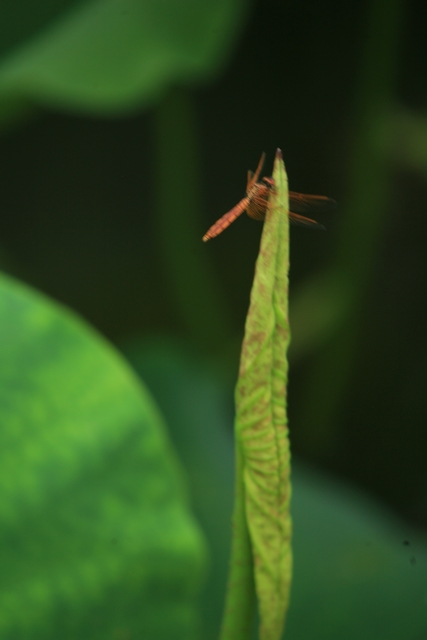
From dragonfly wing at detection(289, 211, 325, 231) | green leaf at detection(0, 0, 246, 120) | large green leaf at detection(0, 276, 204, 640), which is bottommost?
large green leaf at detection(0, 276, 204, 640)

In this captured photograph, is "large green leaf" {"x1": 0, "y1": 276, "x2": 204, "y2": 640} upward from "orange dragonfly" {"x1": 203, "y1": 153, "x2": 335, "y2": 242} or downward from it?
downward

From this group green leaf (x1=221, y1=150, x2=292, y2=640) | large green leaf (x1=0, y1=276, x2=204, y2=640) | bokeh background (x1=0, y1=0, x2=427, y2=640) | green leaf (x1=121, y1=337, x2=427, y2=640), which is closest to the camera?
green leaf (x1=221, y1=150, x2=292, y2=640)

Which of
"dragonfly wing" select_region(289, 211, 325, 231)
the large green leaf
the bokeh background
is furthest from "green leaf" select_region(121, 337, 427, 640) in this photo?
"dragonfly wing" select_region(289, 211, 325, 231)

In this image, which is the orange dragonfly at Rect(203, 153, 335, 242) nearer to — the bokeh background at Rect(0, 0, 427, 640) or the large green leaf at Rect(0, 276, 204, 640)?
the large green leaf at Rect(0, 276, 204, 640)

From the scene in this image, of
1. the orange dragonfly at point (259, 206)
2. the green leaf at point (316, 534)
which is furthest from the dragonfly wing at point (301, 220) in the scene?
the green leaf at point (316, 534)

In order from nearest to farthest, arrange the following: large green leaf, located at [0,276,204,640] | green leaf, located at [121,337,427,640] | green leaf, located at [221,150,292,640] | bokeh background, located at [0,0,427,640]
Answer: green leaf, located at [221,150,292,640], large green leaf, located at [0,276,204,640], green leaf, located at [121,337,427,640], bokeh background, located at [0,0,427,640]

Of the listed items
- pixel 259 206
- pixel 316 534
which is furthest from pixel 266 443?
pixel 316 534

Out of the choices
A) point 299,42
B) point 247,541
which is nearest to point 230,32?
point 299,42

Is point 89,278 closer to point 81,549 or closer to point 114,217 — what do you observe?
point 114,217
